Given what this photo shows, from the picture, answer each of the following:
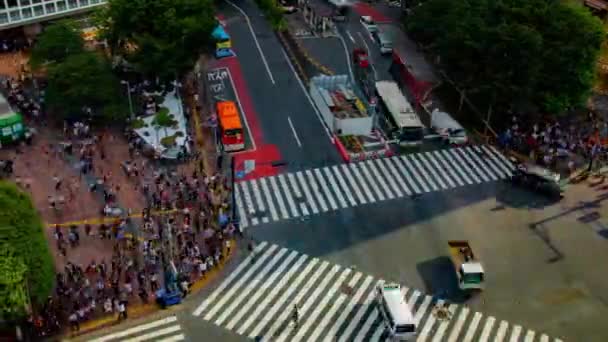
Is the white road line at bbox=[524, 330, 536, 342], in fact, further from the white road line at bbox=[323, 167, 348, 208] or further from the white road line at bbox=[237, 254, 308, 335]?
the white road line at bbox=[323, 167, 348, 208]

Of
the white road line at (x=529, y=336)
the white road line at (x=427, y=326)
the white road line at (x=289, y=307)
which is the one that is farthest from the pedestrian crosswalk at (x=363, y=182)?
the white road line at (x=529, y=336)

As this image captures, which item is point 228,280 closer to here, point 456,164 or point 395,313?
point 395,313

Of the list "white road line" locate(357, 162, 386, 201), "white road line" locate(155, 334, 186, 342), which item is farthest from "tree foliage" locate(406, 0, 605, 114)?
"white road line" locate(155, 334, 186, 342)

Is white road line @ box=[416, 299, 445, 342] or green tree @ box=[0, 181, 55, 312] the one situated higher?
green tree @ box=[0, 181, 55, 312]

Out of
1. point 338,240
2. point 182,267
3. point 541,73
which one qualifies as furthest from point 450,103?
point 182,267

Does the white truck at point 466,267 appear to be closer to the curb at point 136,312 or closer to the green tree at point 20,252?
the curb at point 136,312

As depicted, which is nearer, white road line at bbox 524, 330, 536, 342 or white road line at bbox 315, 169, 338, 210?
white road line at bbox 524, 330, 536, 342

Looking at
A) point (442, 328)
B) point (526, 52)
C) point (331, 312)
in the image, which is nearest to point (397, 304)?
point (442, 328)
